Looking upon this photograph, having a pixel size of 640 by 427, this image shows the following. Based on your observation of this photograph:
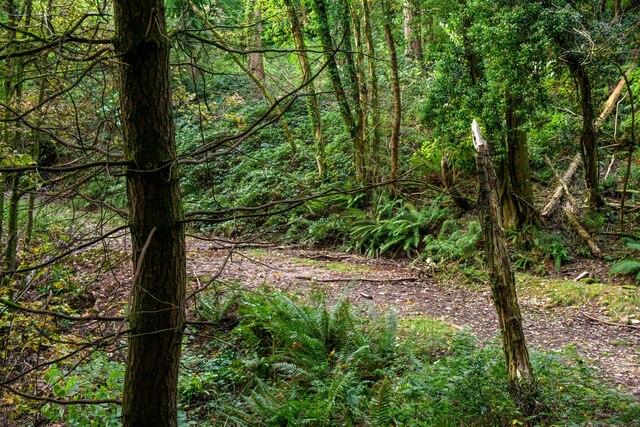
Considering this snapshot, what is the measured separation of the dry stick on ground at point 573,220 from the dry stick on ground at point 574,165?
0.62ft

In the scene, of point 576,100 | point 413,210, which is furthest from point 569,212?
point 413,210

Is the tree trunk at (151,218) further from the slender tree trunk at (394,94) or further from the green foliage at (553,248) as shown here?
the slender tree trunk at (394,94)

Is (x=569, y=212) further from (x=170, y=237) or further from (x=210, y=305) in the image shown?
(x=170, y=237)

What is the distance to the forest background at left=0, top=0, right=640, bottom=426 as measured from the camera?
275 cm

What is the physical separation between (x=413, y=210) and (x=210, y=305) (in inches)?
254

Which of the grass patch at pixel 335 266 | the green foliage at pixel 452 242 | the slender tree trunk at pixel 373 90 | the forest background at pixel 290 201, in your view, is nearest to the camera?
the forest background at pixel 290 201

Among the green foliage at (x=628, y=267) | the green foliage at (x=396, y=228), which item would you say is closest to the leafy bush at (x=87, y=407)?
the green foliage at (x=396, y=228)

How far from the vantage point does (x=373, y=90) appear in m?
14.2

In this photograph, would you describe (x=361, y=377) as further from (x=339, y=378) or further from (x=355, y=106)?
(x=355, y=106)

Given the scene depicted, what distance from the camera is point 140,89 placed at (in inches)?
103

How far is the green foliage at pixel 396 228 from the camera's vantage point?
12.4 metres

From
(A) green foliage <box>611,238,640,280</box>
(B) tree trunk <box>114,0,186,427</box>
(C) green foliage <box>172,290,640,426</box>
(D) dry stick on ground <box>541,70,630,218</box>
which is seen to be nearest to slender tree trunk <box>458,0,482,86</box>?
(D) dry stick on ground <box>541,70,630,218</box>

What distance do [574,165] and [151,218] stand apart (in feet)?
38.4

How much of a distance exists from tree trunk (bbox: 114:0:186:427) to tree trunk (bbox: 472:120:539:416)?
3.18 meters
